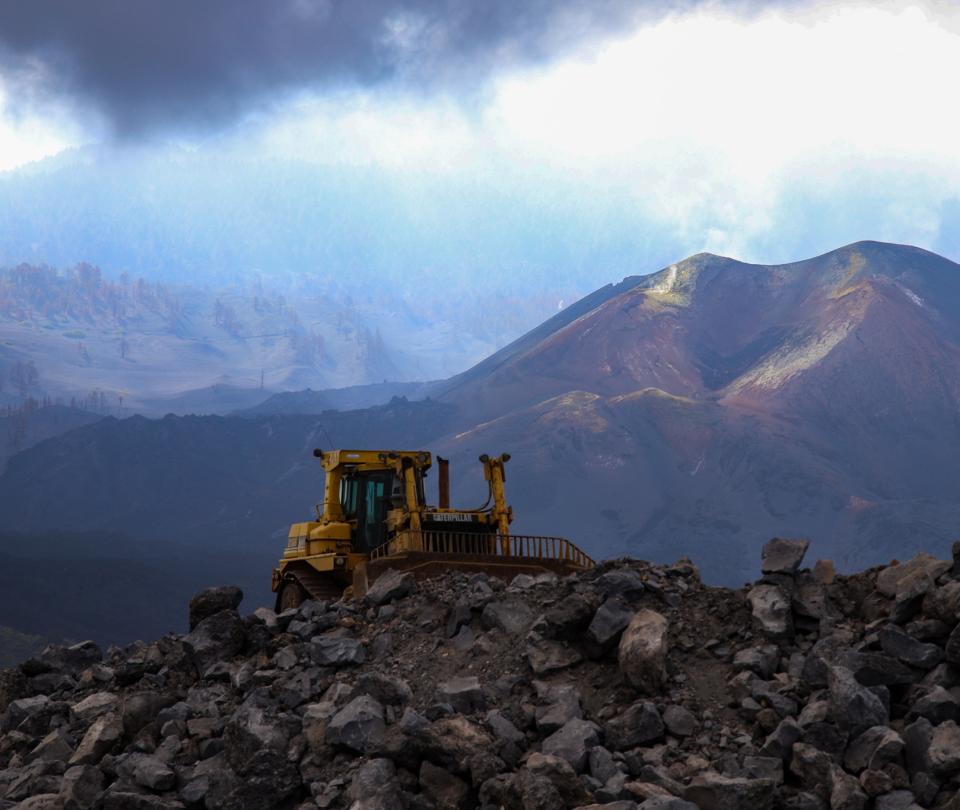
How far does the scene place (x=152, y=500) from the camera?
19950cm

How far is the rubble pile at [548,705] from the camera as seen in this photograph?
1038 centimetres

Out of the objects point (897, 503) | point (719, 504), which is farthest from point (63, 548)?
point (897, 503)

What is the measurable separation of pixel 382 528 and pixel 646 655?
1109cm

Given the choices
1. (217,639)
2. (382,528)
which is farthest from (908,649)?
(382,528)

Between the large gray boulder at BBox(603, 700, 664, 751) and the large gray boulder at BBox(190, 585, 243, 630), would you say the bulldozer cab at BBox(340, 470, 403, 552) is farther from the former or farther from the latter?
the large gray boulder at BBox(603, 700, 664, 751)

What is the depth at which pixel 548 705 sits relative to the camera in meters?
12.1

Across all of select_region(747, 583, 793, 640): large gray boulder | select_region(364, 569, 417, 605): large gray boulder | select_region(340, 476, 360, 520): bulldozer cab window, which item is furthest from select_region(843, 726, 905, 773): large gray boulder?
select_region(340, 476, 360, 520): bulldozer cab window

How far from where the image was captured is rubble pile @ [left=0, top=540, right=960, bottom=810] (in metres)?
10.4

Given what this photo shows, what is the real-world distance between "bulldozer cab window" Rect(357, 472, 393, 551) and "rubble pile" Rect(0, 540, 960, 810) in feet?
21.1

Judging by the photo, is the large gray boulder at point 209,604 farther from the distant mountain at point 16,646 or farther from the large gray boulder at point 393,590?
the distant mountain at point 16,646

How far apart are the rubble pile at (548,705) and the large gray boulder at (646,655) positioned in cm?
2

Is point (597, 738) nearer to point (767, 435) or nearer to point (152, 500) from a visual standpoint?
point (767, 435)


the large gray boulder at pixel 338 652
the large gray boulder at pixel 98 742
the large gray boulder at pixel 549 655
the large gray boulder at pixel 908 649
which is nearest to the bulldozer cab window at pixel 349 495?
the large gray boulder at pixel 338 652

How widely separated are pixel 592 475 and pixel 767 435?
28712mm
